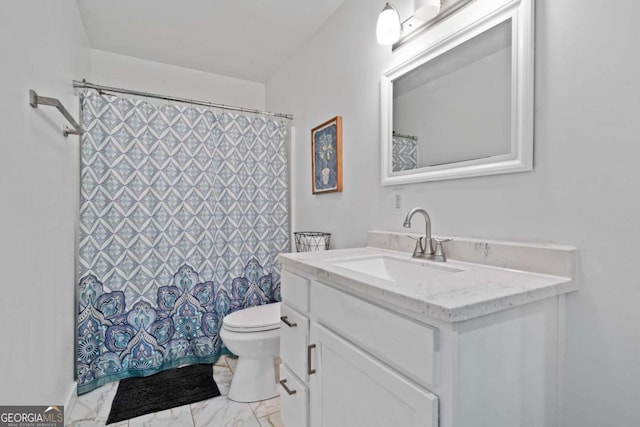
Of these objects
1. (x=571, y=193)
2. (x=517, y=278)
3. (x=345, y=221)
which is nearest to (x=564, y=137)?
(x=571, y=193)

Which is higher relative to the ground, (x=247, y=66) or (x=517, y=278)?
(x=247, y=66)

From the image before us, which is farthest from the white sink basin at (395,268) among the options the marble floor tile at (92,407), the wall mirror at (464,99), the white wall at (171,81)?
the white wall at (171,81)

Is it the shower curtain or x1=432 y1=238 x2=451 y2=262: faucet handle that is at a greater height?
the shower curtain

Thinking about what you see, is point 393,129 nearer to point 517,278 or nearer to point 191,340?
point 517,278

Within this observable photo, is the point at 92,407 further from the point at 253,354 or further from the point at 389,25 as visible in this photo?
the point at 389,25

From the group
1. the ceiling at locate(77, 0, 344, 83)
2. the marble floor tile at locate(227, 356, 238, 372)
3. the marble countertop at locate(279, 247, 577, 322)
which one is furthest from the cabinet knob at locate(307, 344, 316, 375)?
the ceiling at locate(77, 0, 344, 83)

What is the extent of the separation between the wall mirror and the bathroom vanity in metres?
0.33

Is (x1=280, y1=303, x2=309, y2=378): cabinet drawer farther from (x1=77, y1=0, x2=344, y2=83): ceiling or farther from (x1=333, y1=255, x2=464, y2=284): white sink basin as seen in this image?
(x1=77, y1=0, x2=344, y2=83): ceiling

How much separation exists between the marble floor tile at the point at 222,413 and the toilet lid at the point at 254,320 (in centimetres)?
39

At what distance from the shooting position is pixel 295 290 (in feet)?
4.31

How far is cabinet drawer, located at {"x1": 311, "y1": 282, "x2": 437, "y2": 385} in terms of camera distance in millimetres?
709

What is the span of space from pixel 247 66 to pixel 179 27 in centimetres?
69

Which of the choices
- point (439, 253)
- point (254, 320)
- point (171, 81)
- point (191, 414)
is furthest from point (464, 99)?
point (171, 81)

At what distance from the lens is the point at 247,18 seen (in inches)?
82.7
